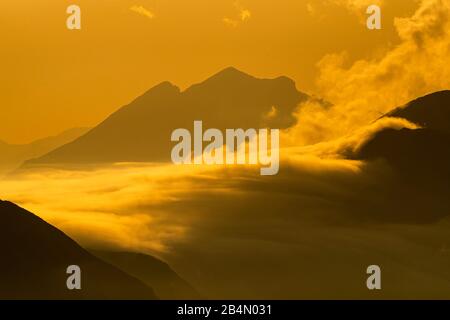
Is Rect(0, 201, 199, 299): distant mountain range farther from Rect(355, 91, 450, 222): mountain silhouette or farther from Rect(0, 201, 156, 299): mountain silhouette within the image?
Rect(355, 91, 450, 222): mountain silhouette

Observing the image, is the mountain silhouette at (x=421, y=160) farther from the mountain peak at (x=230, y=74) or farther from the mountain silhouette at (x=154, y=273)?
the mountain silhouette at (x=154, y=273)

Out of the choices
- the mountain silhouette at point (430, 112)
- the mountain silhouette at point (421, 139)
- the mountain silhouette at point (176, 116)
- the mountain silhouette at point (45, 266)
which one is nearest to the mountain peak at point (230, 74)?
the mountain silhouette at point (176, 116)

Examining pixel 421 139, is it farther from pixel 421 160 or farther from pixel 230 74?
pixel 230 74

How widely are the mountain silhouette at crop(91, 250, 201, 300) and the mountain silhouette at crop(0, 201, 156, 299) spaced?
20 cm

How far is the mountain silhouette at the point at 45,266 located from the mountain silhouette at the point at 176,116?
6.94 feet

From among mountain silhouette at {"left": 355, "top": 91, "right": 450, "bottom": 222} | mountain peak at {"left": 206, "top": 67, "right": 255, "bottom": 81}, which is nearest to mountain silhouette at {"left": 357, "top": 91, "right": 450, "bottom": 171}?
mountain silhouette at {"left": 355, "top": 91, "right": 450, "bottom": 222}

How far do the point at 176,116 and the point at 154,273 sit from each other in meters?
4.54

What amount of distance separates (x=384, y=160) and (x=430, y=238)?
369 centimetres

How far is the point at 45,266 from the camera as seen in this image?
19547 millimetres

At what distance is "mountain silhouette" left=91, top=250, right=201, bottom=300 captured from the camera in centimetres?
1700

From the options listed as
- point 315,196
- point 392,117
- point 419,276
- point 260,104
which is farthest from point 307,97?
point 419,276

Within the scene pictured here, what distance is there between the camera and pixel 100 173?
18.5 meters

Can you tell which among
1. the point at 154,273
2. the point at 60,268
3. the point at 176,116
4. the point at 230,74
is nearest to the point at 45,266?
the point at 60,268

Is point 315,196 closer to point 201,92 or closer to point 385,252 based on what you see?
point 385,252
